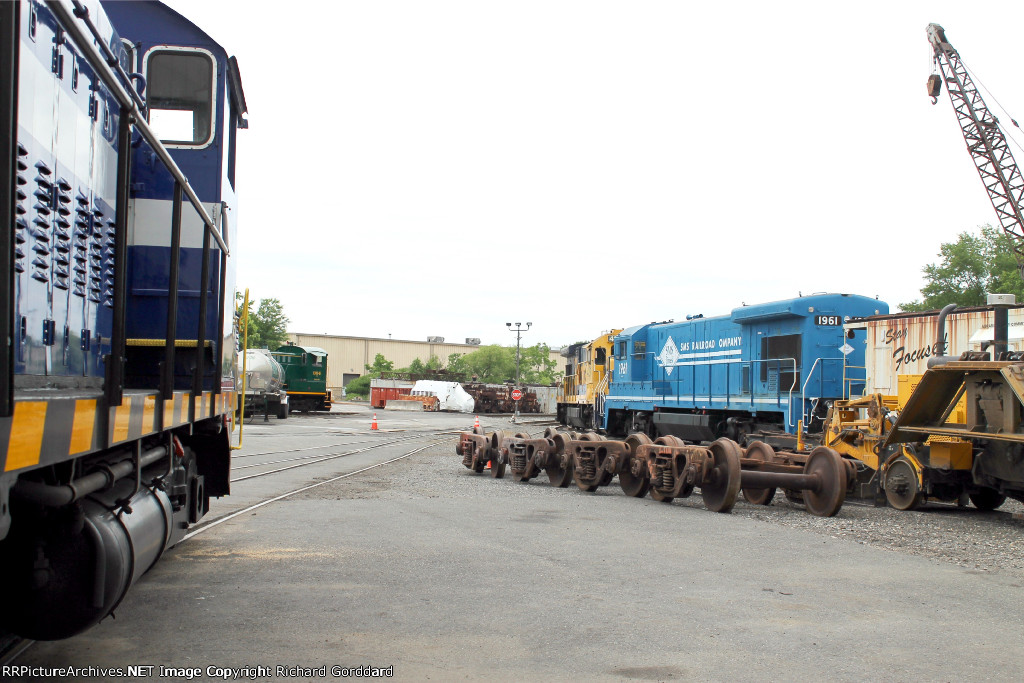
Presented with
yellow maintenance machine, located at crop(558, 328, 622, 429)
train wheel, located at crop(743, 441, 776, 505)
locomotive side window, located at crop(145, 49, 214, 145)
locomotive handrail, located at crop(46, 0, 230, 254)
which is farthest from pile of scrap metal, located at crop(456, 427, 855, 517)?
yellow maintenance machine, located at crop(558, 328, 622, 429)

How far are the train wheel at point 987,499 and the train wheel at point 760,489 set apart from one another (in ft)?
7.95

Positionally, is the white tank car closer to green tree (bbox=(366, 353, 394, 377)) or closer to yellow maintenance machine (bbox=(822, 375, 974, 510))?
yellow maintenance machine (bbox=(822, 375, 974, 510))

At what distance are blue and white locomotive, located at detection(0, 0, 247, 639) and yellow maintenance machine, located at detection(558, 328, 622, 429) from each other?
731 inches

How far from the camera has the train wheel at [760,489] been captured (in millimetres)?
10250

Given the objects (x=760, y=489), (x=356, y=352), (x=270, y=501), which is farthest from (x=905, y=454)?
(x=356, y=352)

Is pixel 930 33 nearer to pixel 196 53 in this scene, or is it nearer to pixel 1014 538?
pixel 1014 538

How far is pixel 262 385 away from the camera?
31.2 metres

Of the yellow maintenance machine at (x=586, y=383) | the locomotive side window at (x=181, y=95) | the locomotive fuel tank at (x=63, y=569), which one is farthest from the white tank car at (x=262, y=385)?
the locomotive fuel tank at (x=63, y=569)

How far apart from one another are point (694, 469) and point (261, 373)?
24319 millimetres

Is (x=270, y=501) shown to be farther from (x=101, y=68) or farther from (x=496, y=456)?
(x=101, y=68)

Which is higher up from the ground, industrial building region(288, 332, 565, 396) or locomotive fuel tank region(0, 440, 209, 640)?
industrial building region(288, 332, 565, 396)

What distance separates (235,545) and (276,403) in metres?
27.4

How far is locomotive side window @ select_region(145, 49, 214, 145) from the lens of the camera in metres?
6.06

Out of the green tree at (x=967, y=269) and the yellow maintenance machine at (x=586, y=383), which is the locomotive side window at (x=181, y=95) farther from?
the green tree at (x=967, y=269)
